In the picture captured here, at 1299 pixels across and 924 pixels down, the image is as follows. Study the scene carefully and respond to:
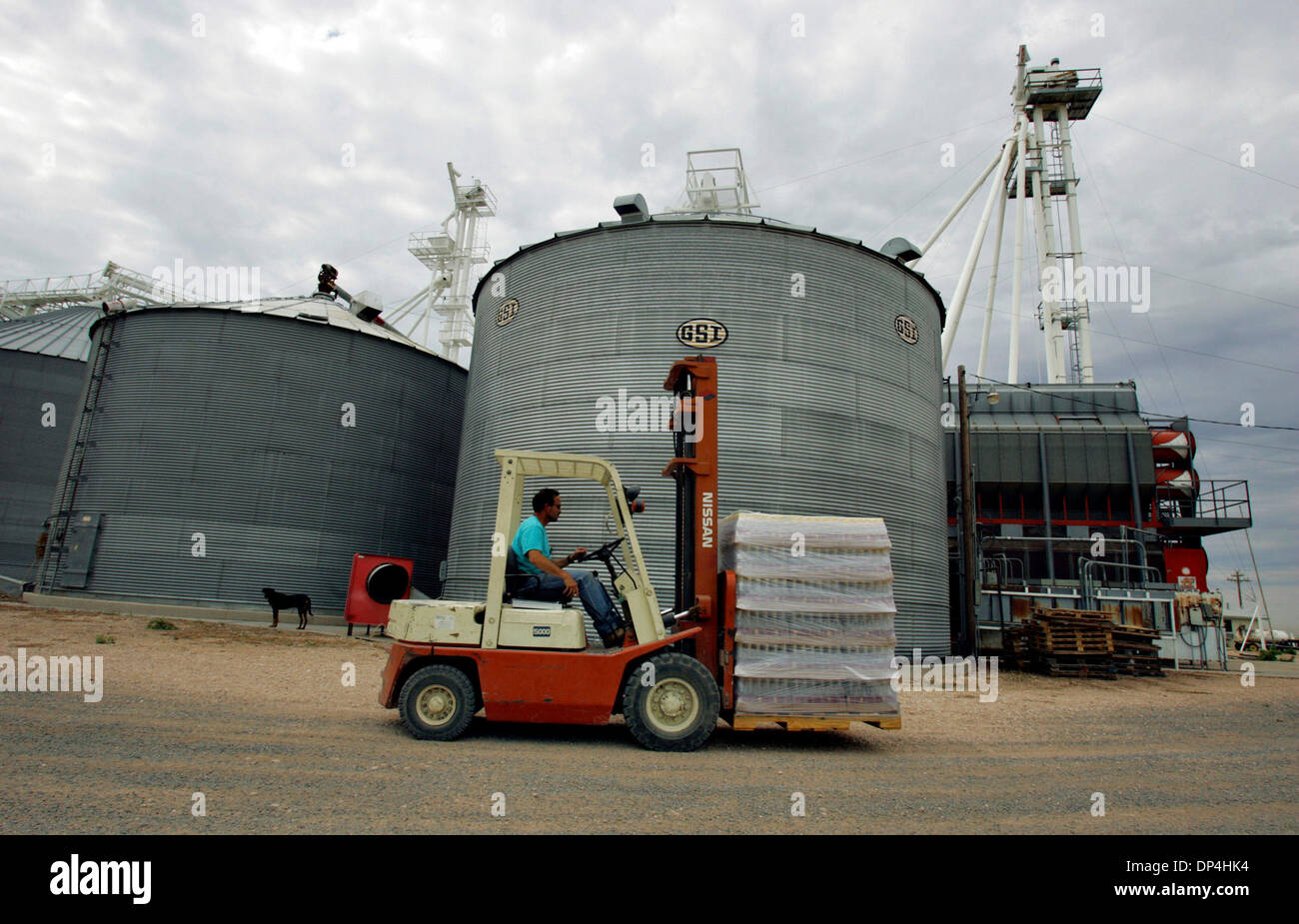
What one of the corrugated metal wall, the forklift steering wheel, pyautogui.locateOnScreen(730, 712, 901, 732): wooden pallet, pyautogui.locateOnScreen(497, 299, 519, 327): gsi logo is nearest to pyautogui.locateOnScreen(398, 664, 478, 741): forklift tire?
the forklift steering wheel

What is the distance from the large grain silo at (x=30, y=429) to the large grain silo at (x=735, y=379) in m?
24.3

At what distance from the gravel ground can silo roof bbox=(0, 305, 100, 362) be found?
1199 inches

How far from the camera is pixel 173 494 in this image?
2109 centimetres

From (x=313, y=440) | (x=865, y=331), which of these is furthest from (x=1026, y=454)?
(x=313, y=440)

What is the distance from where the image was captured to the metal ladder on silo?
71.4ft

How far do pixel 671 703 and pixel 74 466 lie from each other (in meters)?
24.0

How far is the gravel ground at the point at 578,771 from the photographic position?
4.60 m

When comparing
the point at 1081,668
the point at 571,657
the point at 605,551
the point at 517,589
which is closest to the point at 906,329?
the point at 1081,668

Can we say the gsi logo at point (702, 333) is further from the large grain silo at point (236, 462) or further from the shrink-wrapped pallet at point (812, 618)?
the large grain silo at point (236, 462)

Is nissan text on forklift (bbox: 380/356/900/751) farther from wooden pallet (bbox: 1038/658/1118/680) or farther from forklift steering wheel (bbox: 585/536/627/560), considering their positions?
wooden pallet (bbox: 1038/658/1118/680)

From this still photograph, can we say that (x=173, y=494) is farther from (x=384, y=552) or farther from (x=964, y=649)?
(x=964, y=649)

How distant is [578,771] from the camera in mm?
5922

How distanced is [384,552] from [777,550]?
18525 millimetres

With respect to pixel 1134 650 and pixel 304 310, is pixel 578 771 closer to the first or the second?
pixel 1134 650
